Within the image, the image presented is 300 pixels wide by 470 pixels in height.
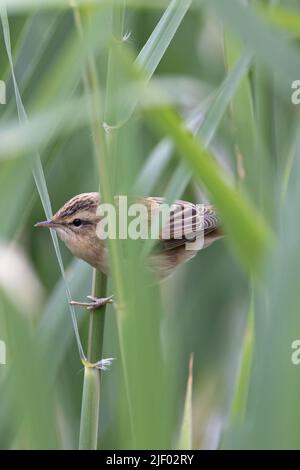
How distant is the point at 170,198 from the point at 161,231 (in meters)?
0.46

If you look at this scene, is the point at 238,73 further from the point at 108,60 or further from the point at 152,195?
the point at 152,195

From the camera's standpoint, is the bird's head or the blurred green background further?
the bird's head

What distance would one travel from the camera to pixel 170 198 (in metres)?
1.49

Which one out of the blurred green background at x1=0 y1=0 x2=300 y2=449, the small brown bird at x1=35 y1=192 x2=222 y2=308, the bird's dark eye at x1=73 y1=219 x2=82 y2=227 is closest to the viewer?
the blurred green background at x1=0 y1=0 x2=300 y2=449

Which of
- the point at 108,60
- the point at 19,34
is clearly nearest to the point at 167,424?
the point at 108,60

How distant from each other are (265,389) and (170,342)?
51 centimetres

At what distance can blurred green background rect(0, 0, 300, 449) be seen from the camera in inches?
44.2

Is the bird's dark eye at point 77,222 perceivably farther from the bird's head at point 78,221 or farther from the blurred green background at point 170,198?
the blurred green background at point 170,198

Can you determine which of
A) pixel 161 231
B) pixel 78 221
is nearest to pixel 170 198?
pixel 161 231

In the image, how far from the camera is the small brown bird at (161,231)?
79.0 inches

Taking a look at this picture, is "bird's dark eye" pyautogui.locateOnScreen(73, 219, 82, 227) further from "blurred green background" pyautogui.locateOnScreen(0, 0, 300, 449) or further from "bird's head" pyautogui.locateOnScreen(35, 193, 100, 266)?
"blurred green background" pyautogui.locateOnScreen(0, 0, 300, 449)

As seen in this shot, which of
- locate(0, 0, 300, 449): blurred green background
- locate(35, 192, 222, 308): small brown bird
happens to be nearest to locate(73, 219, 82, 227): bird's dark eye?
locate(35, 192, 222, 308): small brown bird

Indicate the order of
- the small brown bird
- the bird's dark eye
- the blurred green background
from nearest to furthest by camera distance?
the blurred green background
the small brown bird
the bird's dark eye

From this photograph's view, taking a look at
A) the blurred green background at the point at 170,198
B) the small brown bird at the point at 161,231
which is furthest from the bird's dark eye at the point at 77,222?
the blurred green background at the point at 170,198
